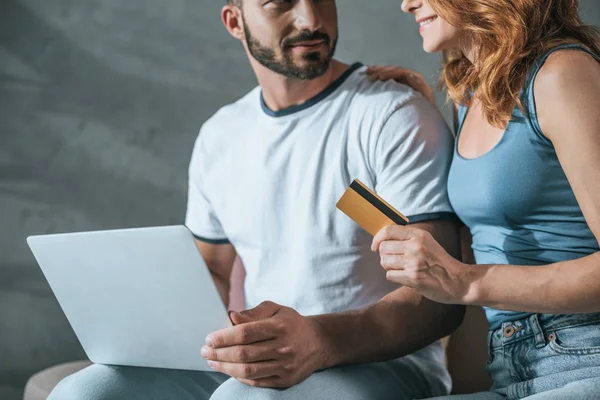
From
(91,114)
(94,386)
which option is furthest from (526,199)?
(91,114)

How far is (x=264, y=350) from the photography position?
1.16 metres

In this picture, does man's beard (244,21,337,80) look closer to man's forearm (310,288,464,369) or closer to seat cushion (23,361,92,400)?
man's forearm (310,288,464,369)

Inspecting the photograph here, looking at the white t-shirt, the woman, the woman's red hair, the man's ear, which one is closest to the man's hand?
the woman

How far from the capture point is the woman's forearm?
106 cm

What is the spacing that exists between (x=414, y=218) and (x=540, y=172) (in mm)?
290

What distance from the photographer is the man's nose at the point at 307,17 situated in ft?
5.14

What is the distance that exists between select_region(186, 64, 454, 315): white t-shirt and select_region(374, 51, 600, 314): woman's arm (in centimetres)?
28

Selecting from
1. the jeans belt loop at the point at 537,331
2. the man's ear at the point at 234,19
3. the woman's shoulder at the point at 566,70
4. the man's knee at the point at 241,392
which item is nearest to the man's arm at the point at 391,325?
the man's knee at the point at 241,392

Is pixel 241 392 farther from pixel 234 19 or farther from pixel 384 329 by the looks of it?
pixel 234 19

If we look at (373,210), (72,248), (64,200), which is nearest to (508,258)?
(373,210)

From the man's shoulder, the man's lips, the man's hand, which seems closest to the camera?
the man's hand

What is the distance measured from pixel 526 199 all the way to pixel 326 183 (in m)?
0.45

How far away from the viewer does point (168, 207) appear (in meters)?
2.33

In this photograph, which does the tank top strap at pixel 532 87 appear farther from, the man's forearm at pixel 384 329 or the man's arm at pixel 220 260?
the man's arm at pixel 220 260
